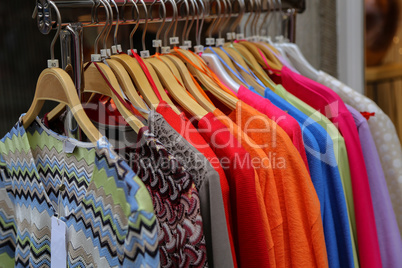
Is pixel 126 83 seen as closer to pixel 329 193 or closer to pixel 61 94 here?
pixel 61 94

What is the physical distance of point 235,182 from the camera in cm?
71

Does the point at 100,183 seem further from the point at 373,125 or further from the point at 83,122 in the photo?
the point at 373,125

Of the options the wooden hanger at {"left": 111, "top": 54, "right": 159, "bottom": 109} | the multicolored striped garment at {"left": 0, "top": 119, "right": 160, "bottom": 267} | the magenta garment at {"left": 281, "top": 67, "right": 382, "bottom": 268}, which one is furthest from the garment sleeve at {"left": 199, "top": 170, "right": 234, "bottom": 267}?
the magenta garment at {"left": 281, "top": 67, "right": 382, "bottom": 268}

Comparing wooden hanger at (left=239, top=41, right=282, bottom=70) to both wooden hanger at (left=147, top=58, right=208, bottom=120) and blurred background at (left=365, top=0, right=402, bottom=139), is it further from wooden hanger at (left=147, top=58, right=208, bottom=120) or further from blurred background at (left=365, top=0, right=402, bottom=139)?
blurred background at (left=365, top=0, right=402, bottom=139)

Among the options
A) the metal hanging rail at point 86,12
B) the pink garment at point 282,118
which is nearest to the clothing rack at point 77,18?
the metal hanging rail at point 86,12

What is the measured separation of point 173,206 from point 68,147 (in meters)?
0.21

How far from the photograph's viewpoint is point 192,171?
0.68 meters

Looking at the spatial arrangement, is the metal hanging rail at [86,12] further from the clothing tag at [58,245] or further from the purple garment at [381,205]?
the purple garment at [381,205]

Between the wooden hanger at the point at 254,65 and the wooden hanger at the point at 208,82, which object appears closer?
the wooden hanger at the point at 208,82

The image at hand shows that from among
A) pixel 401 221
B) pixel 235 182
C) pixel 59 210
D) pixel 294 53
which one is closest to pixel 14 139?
pixel 59 210

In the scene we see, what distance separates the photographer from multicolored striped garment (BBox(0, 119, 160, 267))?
1.96 feet

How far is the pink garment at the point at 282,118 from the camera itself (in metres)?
0.80

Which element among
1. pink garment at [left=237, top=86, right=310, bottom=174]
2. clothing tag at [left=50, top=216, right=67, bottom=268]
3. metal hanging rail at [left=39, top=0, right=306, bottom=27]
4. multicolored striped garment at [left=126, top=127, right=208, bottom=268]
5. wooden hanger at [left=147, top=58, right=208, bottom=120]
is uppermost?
metal hanging rail at [left=39, top=0, right=306, bottom=27]

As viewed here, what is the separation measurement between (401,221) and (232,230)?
476mm
